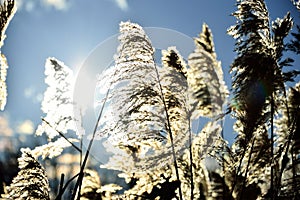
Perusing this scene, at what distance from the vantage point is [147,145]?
412cm

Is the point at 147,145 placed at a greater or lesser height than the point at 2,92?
lesser

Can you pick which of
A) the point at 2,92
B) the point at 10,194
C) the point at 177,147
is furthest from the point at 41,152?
the point at 177,147

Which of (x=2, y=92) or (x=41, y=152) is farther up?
(x=2, y=92)

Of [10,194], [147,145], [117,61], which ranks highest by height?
[117,61]

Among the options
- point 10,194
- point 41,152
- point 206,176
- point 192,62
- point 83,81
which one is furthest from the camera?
point 206,176

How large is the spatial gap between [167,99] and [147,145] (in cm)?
61

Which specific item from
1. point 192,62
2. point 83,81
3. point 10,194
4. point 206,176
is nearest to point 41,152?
point 10,194

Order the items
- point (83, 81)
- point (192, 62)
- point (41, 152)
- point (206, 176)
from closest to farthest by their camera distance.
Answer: point (41, 152)
point (192, 62)
point (83, 81)
point (206, 176)

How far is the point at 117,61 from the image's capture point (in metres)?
3.79

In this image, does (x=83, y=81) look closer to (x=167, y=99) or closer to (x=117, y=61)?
(x=117, y=61)

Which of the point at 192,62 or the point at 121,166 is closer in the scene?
the point at 121,166

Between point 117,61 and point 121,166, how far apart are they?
105 cm

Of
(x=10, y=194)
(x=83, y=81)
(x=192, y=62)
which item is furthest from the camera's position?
(x=83, y=81)

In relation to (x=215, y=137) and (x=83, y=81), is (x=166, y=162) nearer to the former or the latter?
(x=215, y=137)
